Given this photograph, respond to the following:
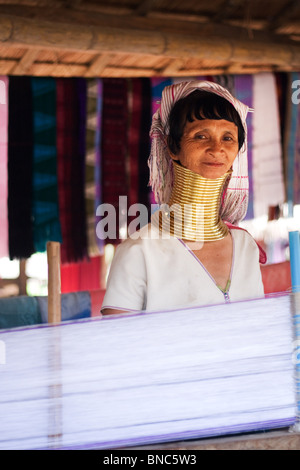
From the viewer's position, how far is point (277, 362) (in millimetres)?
1301

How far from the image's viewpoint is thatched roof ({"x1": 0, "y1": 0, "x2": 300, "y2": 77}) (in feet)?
12.7

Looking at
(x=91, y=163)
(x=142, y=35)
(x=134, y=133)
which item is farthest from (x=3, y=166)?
(x=142, y=35)

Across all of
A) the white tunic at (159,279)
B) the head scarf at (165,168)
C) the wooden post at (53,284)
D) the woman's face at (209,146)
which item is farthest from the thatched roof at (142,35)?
the wooden post at (53,284)

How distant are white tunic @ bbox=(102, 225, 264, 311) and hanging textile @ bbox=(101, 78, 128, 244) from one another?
2.65 m

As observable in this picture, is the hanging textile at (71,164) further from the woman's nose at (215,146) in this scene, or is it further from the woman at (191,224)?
the woman's nose at (215,146)

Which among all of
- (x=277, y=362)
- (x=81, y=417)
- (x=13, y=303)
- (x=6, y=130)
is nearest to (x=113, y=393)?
(x=81, y=417)

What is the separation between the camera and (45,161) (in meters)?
4.14

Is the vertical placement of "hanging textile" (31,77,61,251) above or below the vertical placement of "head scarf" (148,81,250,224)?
above

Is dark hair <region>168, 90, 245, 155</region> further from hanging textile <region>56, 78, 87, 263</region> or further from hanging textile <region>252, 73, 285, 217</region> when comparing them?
hanging textile <region>252, 73, 285, 217</region>

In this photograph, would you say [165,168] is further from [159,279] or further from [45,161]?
[45,161]

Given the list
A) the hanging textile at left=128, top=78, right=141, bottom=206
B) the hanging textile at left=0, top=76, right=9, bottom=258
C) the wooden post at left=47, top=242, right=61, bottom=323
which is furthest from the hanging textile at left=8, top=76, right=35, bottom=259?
the wooden post at left=47, top=242, right=61, bottom=323

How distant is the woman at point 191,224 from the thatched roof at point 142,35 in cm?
223

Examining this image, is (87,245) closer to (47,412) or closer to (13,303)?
(13,303)
